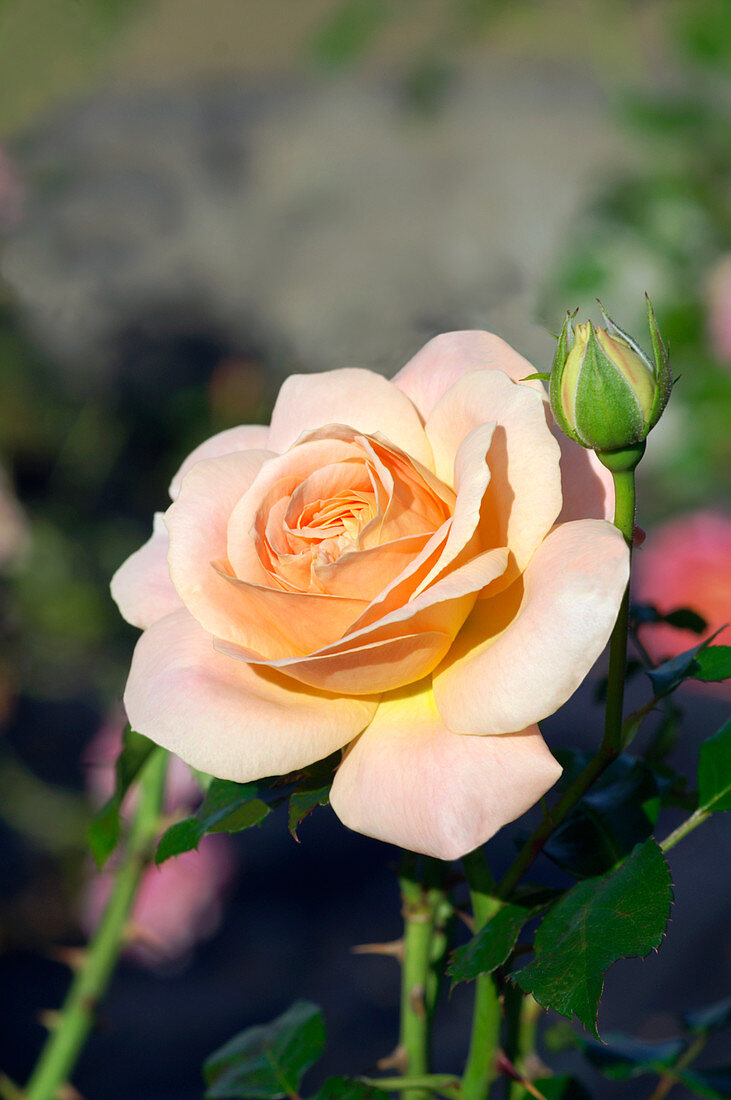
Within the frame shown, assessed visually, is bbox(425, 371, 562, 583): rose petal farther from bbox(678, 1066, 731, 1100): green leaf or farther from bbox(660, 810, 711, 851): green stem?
bbox(678, 1066, 731, 1100): green leaf

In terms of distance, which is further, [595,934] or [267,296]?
[267,296]

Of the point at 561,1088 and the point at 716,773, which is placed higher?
the point at 716,773

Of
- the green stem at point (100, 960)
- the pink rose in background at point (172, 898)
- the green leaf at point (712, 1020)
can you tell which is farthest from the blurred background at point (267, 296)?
the green leaf at point (712, 1020)

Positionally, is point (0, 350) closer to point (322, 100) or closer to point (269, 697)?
point (322, 100)

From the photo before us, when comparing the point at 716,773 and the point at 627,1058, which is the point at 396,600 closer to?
the point at 716,773

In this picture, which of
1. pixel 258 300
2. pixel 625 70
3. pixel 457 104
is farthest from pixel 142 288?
pixel 625 70

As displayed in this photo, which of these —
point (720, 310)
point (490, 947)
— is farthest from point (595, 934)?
point (720, 310)

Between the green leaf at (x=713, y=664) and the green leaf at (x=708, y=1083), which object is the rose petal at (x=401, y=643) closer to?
the green leaf at (x=713, y=664)
